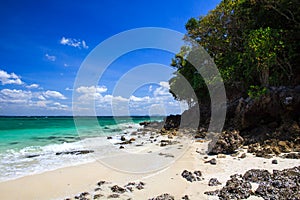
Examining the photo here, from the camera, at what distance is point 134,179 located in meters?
5.82

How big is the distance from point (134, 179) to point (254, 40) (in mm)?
9860

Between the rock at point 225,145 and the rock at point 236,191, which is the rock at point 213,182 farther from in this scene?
the rock at point 225,145

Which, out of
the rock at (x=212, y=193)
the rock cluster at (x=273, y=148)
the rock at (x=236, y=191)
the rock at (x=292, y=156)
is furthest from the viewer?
the rock cluster at (x=273, y=148)

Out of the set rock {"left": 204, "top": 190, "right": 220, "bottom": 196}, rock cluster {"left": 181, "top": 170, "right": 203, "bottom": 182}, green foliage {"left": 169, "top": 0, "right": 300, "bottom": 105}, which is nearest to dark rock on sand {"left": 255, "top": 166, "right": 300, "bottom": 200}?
rock {"left": 204, "top": 190, "right": 220, "bottom": 196}

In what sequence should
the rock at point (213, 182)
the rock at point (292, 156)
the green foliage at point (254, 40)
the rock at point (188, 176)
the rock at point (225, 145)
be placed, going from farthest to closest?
1. the green foliage at point (254, 40)
2. the rock at point (225, 145)
3. the rock at point (292, 156)
4. the rock at point (188, 176)
5. the rock at point (213, 182)

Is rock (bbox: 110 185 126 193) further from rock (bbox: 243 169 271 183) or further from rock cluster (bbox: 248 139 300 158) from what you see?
rock cluster (bbox: 248 139 300 158)

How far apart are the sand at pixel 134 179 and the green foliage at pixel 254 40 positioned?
20.3 feet

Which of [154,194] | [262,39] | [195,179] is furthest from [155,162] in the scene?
[262,39]

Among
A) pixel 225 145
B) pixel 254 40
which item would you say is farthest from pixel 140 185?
pixel 254 40

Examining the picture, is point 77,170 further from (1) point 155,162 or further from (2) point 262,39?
(2) point 262,39

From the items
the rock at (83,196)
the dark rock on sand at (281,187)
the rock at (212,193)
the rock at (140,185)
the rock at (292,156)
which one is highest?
the rock at (292,156)

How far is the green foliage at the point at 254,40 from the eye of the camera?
38.0 ft

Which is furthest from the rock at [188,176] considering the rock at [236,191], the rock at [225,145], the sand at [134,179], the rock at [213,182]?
the rock at [225,145]

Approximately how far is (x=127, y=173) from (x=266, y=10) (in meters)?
13.3
